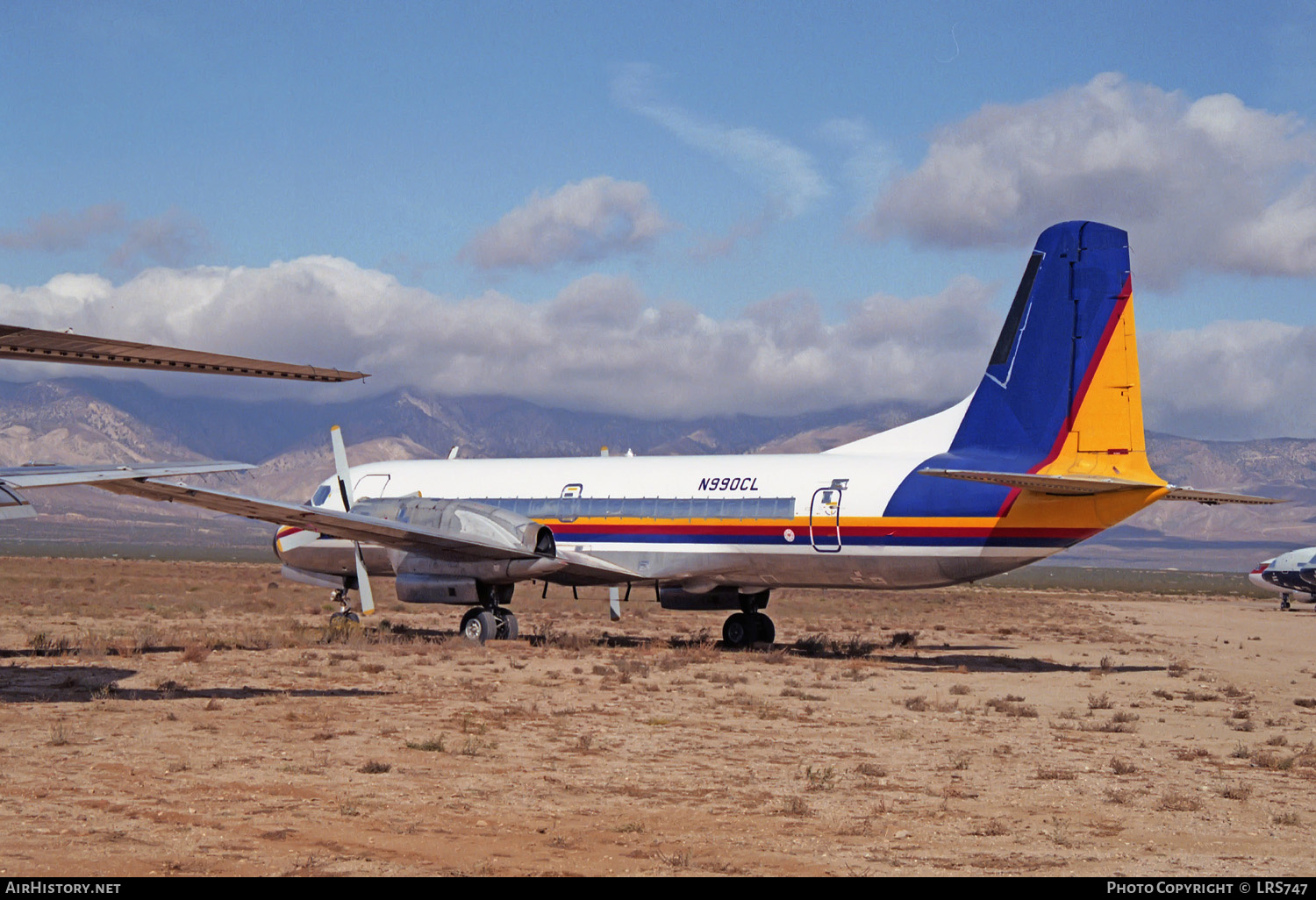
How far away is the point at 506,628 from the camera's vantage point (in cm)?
2539

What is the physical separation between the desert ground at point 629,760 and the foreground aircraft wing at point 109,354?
131 inches

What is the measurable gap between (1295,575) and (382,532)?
50410mm

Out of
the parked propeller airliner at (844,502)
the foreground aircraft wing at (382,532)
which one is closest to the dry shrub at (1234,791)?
the parked propeller airliner at (844,502)

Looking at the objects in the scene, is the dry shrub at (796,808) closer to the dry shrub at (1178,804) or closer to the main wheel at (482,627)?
the dry shrub at (1178,804)

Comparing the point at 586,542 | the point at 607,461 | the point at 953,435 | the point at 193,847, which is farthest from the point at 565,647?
the point at 193,847

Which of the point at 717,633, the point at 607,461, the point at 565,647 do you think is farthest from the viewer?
the point at 717,633

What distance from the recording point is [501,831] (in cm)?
927

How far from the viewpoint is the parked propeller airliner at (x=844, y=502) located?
70.1ft

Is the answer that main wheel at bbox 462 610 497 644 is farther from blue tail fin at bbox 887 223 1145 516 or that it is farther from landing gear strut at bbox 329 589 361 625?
blue tail fin at bbox 887 223 1145 516

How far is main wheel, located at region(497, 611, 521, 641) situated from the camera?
25.3m

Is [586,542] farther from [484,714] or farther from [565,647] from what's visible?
[484,714]

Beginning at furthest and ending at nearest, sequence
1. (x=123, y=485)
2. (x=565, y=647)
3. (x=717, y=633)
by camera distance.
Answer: (x=717, y=633) → (x=565, y=647) → (x=123, y=485)

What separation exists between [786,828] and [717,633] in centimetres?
2603

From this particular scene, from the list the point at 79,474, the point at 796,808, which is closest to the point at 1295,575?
the point at 796,808
